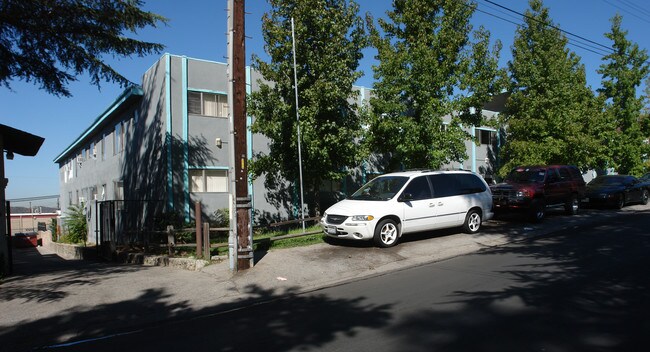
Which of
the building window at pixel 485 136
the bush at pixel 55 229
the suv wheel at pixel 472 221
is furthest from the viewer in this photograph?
the bush at pixel 55 229

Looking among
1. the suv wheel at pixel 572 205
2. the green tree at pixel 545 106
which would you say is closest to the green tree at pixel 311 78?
the suv wheel at pixel 572 205

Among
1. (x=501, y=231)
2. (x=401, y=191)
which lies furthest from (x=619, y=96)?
(x=401, y=191)

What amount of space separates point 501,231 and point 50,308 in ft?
36.1

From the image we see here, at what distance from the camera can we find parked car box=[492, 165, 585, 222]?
14508 millimetres

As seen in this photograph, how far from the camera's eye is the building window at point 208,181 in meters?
16.7

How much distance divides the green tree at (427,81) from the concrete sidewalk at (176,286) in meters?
4.36

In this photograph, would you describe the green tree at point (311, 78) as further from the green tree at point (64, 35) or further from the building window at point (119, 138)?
the building window at point (119, 138)

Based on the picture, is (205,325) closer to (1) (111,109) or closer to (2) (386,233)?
(2) (386,233)

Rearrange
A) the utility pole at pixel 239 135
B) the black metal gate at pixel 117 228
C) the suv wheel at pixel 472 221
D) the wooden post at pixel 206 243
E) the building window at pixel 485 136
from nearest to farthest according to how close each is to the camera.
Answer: the utility pole at pixel 239 135 → the wooden post at pixel 206 243 → the suv wheel at pixel 472 221 → the black metal gate at pixel 117 228 → the building window at pixel 485 136

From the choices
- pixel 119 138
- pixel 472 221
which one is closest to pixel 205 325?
pixel 472 221

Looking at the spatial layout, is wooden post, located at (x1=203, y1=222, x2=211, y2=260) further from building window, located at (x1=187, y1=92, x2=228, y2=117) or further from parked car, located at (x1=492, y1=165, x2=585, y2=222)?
parked car, located at (x1=492, y1=165, x2=585, y2=222)

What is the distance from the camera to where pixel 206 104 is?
1717 centimetres

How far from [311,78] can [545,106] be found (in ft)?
43.8

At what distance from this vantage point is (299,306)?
6.65 metres
